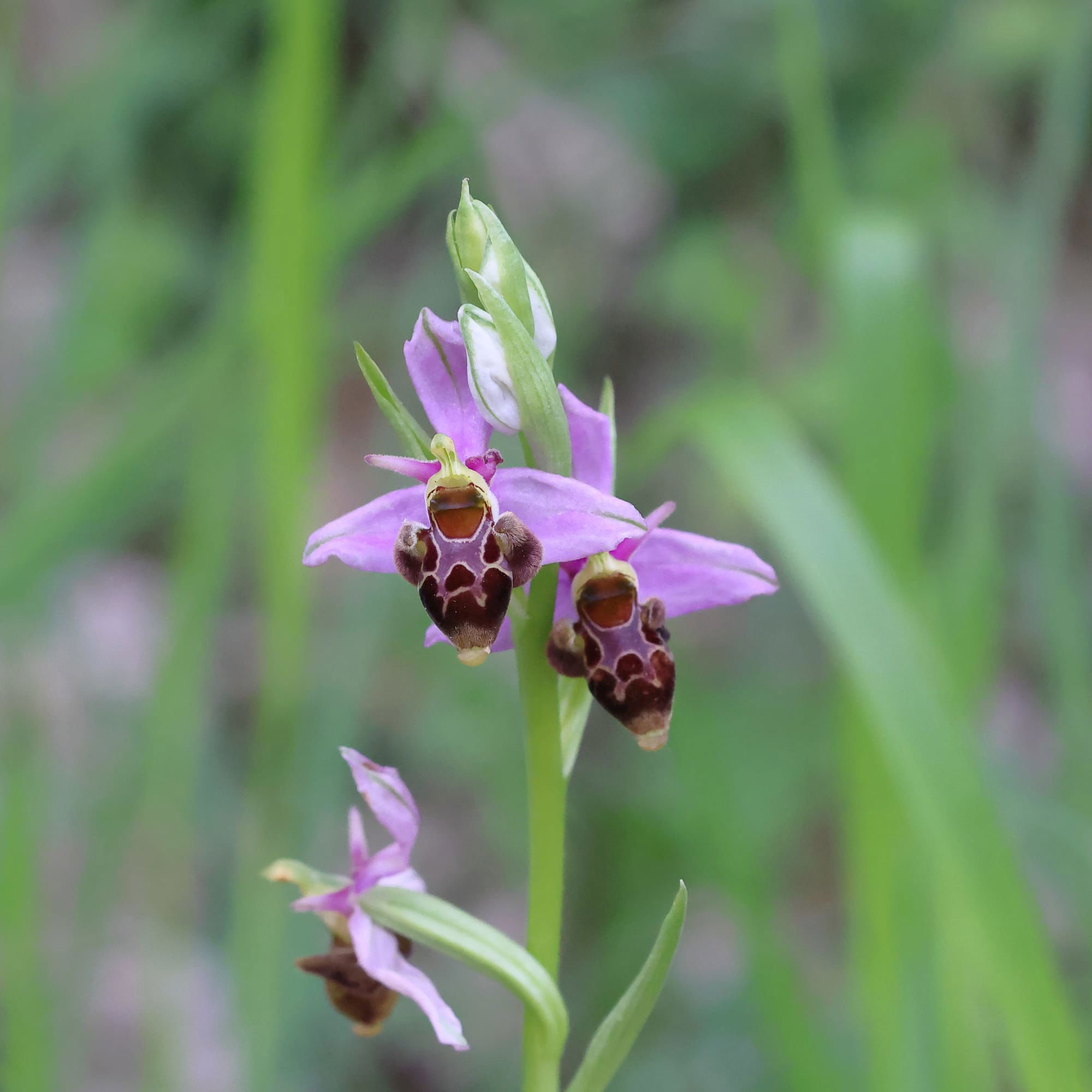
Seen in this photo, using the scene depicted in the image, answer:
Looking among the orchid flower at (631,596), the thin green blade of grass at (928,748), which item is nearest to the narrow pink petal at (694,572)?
the orchid flower at (631,596)

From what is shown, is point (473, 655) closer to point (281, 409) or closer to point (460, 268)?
point (460, 268)

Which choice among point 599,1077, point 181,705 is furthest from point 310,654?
point 599,1077

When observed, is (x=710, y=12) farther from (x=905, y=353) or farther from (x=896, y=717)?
(x=896, y=717)

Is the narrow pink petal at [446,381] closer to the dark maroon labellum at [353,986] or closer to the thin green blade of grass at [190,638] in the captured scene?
the dark maroon labellum at [353,986]

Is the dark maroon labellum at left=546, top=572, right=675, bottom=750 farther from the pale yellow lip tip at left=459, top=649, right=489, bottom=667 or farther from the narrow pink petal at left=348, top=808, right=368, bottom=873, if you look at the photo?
the narrow pink petal at left=348, top=808, right=368, bottom=873

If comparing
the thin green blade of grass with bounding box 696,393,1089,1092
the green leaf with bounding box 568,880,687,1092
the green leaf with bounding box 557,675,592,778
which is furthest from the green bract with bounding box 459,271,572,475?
the thin green blade of grass with bounding box 696,393,1089,1092

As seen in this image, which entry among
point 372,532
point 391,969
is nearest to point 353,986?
point 391,969
